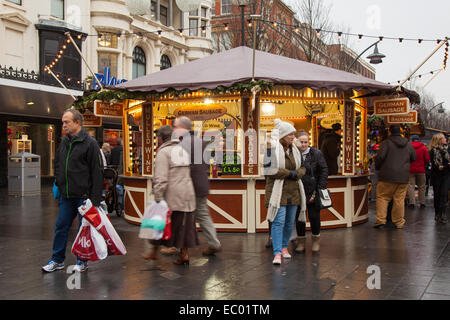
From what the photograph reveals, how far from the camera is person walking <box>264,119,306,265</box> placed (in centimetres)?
613

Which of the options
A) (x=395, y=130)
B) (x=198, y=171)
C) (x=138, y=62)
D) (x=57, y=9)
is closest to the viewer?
(x=198, y=171)

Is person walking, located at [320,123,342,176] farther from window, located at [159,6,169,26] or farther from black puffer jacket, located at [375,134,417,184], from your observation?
window, located at [159,6,169,26]

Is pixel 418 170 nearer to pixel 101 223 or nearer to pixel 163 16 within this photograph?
pixel 101 223

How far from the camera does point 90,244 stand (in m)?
5.45

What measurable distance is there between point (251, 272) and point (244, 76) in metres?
4.13

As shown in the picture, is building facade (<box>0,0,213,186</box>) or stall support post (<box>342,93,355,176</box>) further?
building facade (<box>0,0,213,186</box>)

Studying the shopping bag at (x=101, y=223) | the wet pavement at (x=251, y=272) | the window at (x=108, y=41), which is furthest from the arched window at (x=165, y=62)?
the shopping bag at (x=101, y=223)

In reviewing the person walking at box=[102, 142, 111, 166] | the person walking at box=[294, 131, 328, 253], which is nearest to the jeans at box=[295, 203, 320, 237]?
the person walking at box=[294, 131, 328, 253]

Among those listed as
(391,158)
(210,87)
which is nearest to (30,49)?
(210,87)

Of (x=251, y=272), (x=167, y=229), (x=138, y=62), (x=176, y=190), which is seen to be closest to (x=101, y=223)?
(x=167, y=229)

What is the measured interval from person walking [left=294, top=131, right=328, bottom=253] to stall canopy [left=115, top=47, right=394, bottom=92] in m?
2.01

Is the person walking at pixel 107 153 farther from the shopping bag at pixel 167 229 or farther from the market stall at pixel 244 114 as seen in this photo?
the shopping bag at pixel 167 229

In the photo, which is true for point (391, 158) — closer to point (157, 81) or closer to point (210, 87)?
point (210, 87)
